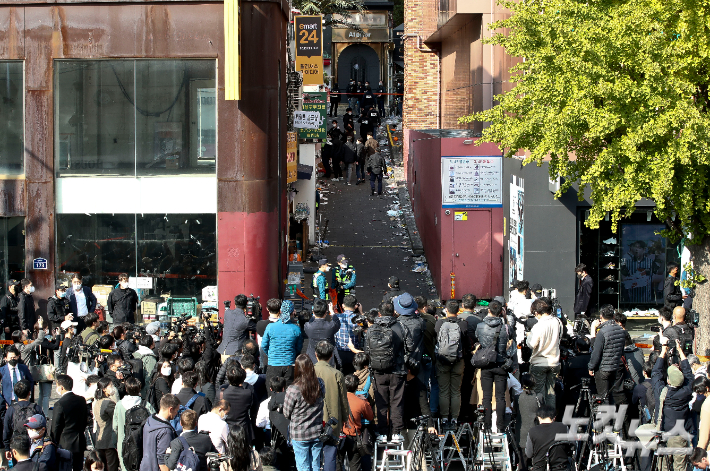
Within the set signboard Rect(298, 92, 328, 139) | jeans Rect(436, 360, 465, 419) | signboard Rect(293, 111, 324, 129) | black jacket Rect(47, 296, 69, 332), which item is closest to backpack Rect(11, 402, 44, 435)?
jeans Rect(436, 360, 465, 419)

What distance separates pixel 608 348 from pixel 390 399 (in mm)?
2996

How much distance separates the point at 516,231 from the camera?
18.4 meters

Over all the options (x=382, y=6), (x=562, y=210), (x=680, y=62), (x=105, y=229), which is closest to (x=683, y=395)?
(x=680, y=62)

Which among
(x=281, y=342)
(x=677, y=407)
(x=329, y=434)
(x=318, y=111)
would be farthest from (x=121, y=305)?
(x=318, y=111)

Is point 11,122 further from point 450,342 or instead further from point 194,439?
point 194,439

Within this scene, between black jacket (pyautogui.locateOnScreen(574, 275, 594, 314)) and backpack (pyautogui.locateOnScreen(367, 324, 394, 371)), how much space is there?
7603mm

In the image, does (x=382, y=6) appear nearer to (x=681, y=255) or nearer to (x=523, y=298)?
(x=681, y=255)

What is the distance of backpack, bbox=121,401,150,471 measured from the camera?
8.24m

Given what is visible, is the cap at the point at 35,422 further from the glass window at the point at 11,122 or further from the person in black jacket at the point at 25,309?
the glass window at the point at 11,122

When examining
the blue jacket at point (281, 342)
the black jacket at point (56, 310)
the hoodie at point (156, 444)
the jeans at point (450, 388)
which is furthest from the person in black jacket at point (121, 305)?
the hoodie at point (156, 444)

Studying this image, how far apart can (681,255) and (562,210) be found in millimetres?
2760

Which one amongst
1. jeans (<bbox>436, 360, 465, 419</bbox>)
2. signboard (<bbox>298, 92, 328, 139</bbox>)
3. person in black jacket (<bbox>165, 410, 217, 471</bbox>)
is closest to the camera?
person in black jacket (<bbox>165, 410, 217, 471</bbox>)

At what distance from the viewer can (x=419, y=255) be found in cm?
2480

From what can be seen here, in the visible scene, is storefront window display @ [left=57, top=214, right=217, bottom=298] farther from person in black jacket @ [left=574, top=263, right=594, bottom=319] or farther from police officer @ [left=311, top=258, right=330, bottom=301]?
person in black jacket @ [left=574, top=263, right=594, bottom=319]
